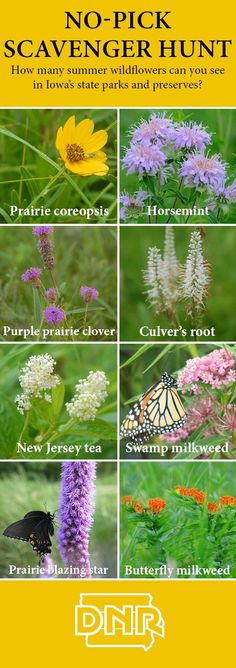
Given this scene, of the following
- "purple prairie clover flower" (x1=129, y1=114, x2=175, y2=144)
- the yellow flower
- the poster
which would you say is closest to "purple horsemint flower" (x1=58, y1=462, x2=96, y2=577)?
the poster

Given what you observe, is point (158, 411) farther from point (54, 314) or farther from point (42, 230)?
point (42, 230)

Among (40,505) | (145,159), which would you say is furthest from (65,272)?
(40,505)

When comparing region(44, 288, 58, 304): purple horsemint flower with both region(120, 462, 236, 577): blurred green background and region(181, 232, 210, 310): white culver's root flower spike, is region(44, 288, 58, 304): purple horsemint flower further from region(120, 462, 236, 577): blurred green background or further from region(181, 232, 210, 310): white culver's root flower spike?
region(120, 462, 236, 577): blurred green background

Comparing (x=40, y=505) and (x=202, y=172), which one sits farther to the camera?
(x=40, y=505)

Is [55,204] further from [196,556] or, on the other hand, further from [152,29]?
[196,556]

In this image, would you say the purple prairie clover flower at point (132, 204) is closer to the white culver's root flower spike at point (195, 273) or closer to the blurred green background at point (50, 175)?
the blurred green background at point (50, 175)
